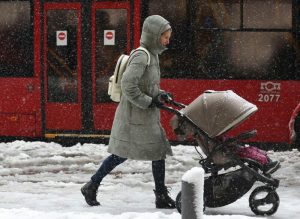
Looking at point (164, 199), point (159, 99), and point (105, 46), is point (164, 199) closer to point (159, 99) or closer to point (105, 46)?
point (159, 99)

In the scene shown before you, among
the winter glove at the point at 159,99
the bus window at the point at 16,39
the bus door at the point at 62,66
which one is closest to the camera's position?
the winter glove at the point at 159,99

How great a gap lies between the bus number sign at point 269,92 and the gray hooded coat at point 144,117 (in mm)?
5142

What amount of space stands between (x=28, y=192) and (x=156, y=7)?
4.89 meters

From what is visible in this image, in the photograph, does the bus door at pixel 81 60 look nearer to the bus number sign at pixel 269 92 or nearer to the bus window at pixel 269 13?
the bus window at pixel 269 13

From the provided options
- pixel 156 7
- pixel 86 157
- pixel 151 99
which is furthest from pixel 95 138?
pixel 151 99

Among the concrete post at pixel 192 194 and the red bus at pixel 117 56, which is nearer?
the concrete post at pixel 192 194

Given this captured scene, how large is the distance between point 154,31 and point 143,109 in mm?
815

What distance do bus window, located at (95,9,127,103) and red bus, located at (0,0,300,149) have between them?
17 mm

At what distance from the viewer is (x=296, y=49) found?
13211mm

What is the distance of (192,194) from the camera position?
5125mm

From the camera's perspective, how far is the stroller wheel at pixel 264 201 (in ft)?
26.6

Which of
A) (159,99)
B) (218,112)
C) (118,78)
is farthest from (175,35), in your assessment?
(218,112)

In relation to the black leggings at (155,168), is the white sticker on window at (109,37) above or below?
above

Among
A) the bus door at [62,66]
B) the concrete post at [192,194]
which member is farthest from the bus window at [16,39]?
the concrete post at [192,194]
